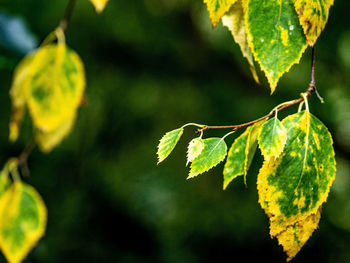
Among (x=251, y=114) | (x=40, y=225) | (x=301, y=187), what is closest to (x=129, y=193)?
(x=251, y=114)

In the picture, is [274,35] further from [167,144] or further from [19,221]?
[19,221]

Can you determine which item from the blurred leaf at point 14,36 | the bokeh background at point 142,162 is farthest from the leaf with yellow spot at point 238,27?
the bokeh background at point 142,162

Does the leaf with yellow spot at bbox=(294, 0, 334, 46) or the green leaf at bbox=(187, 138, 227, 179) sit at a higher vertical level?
the leaf with yellow spot at bbox=(294, 0, 334, 46)

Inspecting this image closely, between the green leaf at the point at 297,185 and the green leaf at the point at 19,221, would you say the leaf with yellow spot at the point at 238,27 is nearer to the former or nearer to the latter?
the green leaf at the point at 297,185

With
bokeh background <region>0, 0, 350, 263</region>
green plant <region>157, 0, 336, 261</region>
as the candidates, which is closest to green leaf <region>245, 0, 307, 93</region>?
green plant <region>157, 0, 336, 261</region>

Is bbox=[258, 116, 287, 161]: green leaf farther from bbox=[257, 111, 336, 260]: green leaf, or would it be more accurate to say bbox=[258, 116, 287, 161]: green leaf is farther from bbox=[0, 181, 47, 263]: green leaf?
bbox=[0, 181, 47, 263]: green leaf

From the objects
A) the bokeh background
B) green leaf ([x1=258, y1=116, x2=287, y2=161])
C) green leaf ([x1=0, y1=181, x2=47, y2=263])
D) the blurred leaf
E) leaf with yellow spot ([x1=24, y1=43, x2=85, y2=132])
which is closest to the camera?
green leaf ([x1=258, y1=116, x2=287, y2=161])
